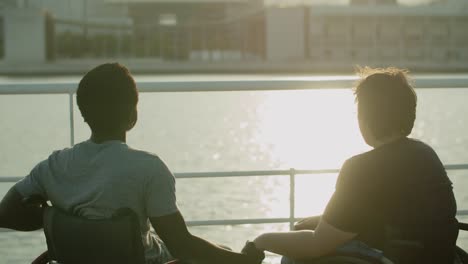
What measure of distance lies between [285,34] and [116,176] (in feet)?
185

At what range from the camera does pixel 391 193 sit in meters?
2.13

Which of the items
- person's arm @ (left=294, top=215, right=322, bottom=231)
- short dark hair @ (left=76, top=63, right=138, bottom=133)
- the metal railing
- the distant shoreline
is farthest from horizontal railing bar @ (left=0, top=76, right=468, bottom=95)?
the distant shoreline

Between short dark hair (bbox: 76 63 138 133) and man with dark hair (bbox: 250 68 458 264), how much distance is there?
498mm

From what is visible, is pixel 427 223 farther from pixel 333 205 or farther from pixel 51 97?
pixel 51 97

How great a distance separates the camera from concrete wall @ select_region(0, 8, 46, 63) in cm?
5553

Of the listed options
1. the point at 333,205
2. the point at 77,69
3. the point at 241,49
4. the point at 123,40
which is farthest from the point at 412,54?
the point at 333,205

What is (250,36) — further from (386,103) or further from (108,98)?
(108,98)

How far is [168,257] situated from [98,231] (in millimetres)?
276

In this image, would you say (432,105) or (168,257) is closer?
(168,257)

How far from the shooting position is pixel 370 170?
7.00 feet

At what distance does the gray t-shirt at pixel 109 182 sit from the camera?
6.64 feet

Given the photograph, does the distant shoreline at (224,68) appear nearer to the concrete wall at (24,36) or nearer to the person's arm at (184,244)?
the concrete wall at (24,36)

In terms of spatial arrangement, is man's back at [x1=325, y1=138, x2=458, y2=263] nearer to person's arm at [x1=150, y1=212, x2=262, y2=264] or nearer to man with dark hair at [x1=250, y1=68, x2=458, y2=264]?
man with dark hair at [x1=250, y1=68, x2=458, y2=264]

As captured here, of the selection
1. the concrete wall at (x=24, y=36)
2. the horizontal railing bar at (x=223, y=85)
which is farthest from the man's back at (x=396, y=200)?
the concrete wall at (x=24, y=36)
